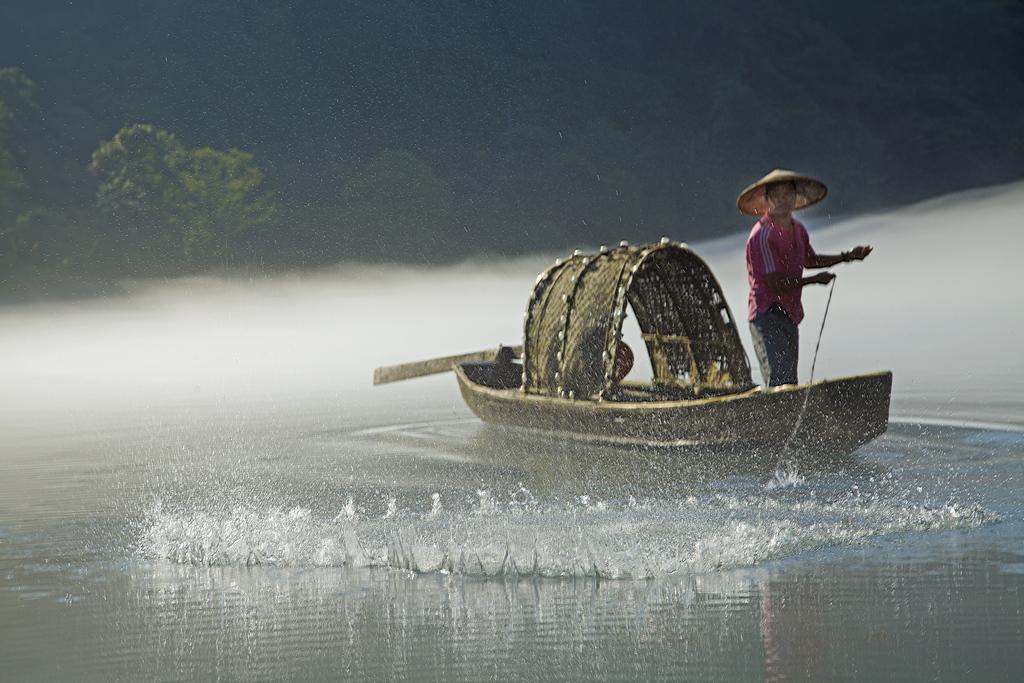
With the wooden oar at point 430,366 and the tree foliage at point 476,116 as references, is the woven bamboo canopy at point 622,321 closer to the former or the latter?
the wooden oar at point 430,366

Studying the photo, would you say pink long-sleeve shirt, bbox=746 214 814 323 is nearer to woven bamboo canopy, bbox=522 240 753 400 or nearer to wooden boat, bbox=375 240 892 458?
wooden boat, bbox=375 240 892 458

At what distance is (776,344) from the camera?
26.0ft

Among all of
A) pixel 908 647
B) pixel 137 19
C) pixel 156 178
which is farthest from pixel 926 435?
pixel 137 19

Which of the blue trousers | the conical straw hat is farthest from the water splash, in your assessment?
the conical straw hat

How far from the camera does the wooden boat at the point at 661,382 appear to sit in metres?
7.34

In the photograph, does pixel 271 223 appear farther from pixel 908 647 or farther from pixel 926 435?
pixel 908 647

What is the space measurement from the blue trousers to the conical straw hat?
0.68m

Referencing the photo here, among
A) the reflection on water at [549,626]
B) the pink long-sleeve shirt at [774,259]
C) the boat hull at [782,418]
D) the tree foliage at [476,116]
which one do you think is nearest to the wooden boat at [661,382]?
the boat hull at [782,418]

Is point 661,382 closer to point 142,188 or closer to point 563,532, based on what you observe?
point 563,532

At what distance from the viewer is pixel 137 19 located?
54219 millimetres

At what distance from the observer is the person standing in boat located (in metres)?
7.79

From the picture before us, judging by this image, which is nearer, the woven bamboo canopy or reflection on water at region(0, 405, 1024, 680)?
reflection on water at region(0, 405, 1024, 680)

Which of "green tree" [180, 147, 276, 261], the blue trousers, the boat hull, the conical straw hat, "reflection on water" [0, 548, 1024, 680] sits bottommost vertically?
"reflection on water" [0, 548, 1024, 680]

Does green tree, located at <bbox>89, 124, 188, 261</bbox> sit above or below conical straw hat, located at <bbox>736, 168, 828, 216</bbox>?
above
